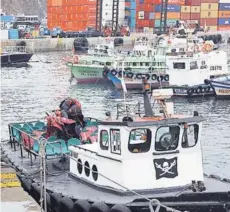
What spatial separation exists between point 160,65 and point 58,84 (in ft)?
28.1

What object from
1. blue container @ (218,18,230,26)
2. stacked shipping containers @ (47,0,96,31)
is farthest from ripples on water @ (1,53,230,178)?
blue container @ (218,18,230,26)

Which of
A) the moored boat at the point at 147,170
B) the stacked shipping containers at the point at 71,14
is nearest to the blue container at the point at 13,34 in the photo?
the stacked shipping containers at the point at 71,14

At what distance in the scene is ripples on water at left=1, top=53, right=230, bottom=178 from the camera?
2584cm

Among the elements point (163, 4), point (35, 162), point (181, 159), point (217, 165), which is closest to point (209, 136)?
point (217, 165)

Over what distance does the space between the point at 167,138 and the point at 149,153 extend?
456 millimetres

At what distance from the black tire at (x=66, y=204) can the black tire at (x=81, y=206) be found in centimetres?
14

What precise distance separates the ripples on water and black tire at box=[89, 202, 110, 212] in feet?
30.4

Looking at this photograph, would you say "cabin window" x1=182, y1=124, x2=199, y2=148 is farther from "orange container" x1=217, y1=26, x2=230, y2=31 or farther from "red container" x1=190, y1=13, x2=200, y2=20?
"orange container" x1=217, y1=26, x2=230, y2=31

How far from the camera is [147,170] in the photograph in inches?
522

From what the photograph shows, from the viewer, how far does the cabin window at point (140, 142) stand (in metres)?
13.1

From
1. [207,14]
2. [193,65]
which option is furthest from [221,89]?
[207,14]

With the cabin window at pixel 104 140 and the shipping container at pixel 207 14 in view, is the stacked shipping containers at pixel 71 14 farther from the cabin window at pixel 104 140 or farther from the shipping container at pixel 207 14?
the cabin window at pixel 104 140

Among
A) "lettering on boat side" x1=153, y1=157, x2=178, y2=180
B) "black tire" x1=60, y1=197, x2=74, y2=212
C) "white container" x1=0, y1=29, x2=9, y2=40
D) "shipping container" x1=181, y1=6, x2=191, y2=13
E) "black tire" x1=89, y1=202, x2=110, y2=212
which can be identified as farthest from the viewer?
"shipping container" x1=181, y1=6, x2=191, y2=13

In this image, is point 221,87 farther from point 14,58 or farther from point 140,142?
point 14,58
